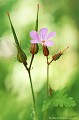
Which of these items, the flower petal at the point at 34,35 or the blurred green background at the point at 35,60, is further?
the blurred green background at the point at 35,60

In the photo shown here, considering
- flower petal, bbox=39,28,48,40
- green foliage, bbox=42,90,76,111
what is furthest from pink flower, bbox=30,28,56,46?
green foliage, bbox=42,90,76,111

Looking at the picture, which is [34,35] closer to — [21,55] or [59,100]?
[21,55]

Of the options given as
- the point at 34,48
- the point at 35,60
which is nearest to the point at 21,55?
the point at 34,48

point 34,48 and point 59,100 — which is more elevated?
point 34,48

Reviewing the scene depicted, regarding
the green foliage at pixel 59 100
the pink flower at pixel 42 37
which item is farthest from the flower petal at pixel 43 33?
the green foliage at pixel 59 100

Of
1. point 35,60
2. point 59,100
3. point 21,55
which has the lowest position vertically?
point 35,60

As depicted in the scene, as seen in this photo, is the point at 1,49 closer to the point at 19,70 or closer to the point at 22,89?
the point at 22,89

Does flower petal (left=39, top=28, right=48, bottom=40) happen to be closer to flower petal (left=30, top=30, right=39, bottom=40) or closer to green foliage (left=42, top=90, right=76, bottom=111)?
flower petal (left=30, top=30, right=39, bottom=40)

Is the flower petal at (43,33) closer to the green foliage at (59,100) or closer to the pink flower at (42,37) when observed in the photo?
the pink flower at (42,37)

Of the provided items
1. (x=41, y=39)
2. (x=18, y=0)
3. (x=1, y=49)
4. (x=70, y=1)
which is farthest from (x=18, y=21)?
(x=41, y=39)
